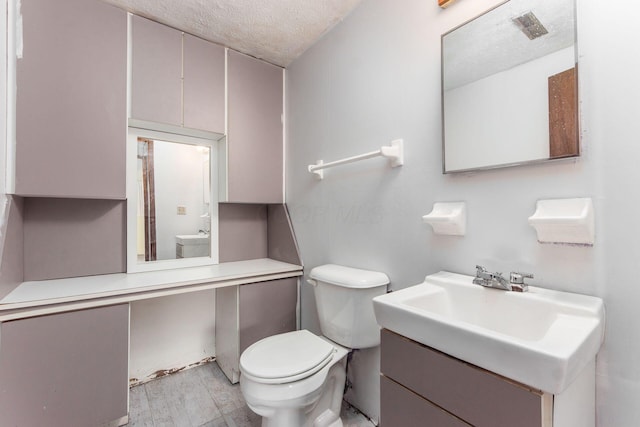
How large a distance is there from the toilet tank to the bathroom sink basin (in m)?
0.31

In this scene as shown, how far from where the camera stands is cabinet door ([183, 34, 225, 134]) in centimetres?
172

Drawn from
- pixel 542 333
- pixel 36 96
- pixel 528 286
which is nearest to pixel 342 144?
pixel 528 286

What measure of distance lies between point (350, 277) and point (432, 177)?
1.94ft

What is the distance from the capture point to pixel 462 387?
2.22 ft

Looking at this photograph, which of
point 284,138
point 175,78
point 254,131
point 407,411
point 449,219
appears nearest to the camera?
point 407,411

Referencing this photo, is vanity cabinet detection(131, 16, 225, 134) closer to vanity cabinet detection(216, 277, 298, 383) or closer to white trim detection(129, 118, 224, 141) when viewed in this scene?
white trim detection(129, 118, 224, 141)

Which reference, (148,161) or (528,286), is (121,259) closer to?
(148,161)

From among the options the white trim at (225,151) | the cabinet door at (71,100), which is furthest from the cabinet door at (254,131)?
the cabinet door at (71,100)

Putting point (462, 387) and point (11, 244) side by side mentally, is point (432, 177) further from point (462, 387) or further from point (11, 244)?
point (11, 244)

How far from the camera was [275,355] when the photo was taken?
1.24 metres

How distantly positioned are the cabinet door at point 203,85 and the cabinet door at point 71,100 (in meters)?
0.33

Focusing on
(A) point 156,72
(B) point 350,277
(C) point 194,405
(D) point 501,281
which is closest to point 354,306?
(B) point 350,277

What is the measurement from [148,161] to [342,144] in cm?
127

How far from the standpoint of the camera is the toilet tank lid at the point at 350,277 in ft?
4.21
